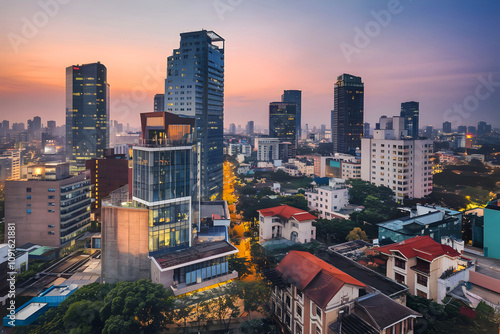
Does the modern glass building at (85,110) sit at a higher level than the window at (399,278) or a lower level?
higher

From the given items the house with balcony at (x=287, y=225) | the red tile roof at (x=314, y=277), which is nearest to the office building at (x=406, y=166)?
the house with balcony at (x=287, y=225)

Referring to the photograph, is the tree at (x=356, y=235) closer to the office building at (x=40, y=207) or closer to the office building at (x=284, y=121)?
the office building at (x=40, y=207)

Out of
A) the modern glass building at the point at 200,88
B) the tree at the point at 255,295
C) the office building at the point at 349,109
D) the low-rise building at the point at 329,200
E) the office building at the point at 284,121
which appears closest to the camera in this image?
the tree at the point at 255,295

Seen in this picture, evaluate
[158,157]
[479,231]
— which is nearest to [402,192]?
[479,231]

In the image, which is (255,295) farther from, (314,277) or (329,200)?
(329,200)

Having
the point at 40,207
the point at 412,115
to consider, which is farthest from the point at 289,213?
the point at 412,115

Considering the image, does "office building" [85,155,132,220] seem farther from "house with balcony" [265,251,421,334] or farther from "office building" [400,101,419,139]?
"office building" [400,101,419,139]

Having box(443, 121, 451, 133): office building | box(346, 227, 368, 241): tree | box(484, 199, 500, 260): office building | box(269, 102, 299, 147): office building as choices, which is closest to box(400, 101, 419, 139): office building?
box(443, 121, 451, 133): office building
